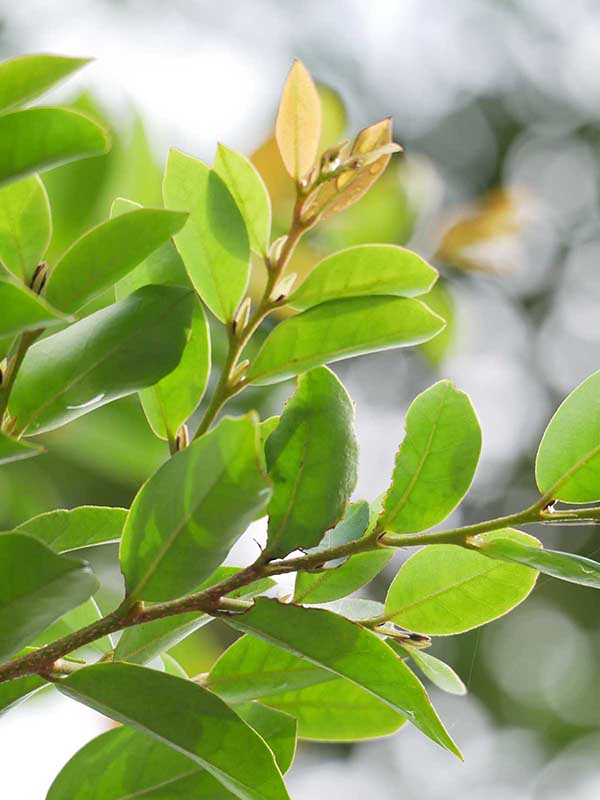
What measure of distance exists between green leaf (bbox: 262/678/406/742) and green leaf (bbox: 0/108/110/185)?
27 centimetres

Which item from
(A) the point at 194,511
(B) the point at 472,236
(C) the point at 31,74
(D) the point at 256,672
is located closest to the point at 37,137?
(C) the point at 31,74

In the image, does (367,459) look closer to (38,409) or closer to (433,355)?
(433,355)

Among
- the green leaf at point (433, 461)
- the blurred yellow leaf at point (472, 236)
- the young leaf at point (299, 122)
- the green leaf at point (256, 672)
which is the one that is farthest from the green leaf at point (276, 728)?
the blurred yellow leaf at point (472, 236)

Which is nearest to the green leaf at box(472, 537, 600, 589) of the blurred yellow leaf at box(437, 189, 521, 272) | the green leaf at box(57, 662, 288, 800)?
the green leaf at box(57, 662, 288, 800)

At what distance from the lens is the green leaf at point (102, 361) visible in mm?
415

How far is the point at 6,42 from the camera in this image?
2.16m

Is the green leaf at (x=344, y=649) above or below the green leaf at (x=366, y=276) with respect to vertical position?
below

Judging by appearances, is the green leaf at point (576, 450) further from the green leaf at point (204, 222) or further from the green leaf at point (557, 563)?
the green leaf at point (204, 222)

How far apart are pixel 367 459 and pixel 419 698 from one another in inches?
86.2

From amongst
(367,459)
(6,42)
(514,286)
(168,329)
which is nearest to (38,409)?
(168,329)

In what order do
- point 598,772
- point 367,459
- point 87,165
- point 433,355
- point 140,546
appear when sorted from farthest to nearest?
point 598,772 → point 367,459 → point 433,355 → point 87,165 → point 140,546

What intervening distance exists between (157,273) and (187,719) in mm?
179

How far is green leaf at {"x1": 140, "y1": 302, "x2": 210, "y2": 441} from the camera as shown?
1.53ft

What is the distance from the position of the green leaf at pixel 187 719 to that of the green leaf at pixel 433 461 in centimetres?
9
